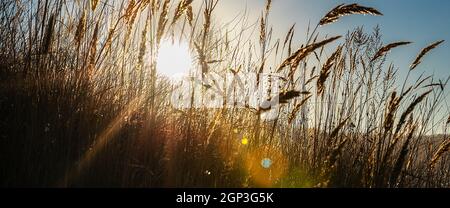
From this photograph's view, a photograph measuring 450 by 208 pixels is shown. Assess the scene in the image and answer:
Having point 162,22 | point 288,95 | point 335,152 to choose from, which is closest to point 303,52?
point 288,95

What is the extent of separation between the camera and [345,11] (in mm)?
2877

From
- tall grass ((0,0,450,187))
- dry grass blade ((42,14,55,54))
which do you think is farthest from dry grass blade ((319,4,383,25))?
dry grass blade ((42,14,55,54))

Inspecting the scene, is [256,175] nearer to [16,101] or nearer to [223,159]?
[223,159]

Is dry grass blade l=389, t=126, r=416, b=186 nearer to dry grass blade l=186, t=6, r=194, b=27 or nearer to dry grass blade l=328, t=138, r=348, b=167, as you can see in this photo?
dry grass blade l=328, t=138, r=348, b=167

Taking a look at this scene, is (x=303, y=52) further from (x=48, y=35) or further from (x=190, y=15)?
(x=48, y=35)

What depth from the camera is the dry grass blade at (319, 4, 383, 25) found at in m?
2.83

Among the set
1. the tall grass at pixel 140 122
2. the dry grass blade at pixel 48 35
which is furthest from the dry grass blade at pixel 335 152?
the dry grass blade at pixel 48 35

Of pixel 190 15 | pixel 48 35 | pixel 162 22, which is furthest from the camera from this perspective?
pixel 190 15

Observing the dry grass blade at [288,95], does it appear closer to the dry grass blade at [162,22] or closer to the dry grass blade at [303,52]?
the dry grass blade at [303,52]

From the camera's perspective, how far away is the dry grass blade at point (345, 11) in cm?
283

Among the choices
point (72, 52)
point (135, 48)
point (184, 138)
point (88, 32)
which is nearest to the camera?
point (184, 138)
